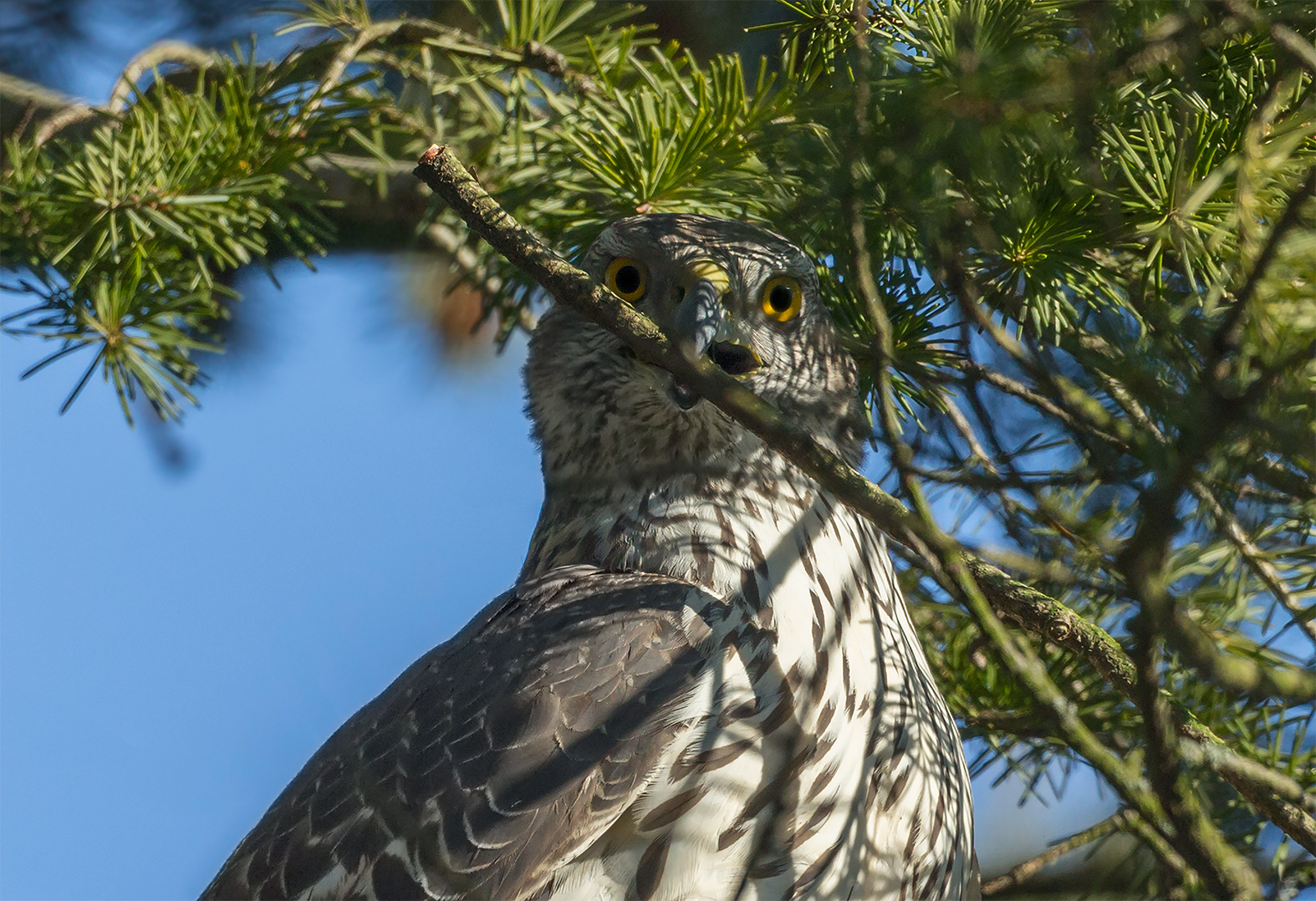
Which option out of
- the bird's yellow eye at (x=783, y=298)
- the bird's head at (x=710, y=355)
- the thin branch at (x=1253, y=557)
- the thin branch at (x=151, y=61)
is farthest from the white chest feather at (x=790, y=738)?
the thin branch at (x=151, y=61)

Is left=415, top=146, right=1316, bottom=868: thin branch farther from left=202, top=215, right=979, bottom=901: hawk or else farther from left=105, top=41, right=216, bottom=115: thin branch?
left=105, top=41, right=216, bottom=115: thin branch

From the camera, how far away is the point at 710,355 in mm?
2832

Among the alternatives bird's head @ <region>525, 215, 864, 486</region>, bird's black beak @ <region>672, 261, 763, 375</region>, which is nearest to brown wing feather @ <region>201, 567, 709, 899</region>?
bird's head @ <region>525, 215, 864, 486</region>

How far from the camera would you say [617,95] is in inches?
120

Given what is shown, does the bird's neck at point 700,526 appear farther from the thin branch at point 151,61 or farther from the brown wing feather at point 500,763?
the thin branch at point 151,61

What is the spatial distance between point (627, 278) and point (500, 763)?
1315mm

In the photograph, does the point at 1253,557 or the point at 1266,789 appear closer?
the point at 1266,789

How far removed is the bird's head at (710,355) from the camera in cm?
295

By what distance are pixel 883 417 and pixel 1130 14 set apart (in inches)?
22.4

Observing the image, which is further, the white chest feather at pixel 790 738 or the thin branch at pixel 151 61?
the thin branch at pixel 151 61

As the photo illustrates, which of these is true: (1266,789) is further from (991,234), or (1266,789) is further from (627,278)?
(627,278)

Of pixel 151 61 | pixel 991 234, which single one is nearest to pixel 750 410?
pixel 991 234

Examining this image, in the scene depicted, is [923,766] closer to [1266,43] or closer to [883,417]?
[883,417]

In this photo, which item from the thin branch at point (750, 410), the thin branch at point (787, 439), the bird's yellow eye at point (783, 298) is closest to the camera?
the thin branch at point (787, 439)
